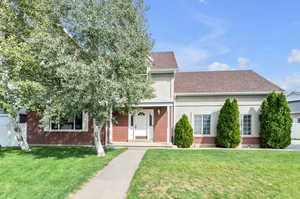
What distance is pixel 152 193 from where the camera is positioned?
15.2 ft

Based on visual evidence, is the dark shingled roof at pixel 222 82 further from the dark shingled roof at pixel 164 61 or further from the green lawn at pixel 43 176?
the green lawn at pixel 43 176

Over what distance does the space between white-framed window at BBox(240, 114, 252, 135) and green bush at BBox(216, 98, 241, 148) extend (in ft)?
2.86

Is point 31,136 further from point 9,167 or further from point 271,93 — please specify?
point 271,93

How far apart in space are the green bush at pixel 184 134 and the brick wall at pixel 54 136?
16.7 feet

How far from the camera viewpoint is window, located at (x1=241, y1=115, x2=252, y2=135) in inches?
510

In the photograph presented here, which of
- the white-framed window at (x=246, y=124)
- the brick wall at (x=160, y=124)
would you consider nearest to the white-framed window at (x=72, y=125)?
the brick wall at (x=160, y=124)

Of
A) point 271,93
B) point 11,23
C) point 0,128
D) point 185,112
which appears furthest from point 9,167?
point 271,93

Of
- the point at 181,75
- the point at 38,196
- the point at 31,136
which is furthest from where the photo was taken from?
the point at 181,75

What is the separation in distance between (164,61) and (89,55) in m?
6.55

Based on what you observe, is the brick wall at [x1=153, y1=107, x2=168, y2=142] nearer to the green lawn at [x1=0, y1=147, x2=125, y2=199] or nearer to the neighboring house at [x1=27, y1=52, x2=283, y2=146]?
the neighboring house at [x1=27, y1=52, x2=283, y2=146]

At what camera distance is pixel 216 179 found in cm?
564

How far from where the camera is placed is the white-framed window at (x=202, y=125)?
1327cm

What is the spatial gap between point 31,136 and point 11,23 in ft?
24.7

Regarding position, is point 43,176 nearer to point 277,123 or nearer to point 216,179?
Result: point 216,179
